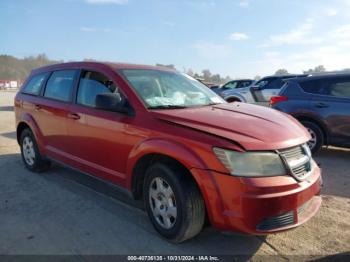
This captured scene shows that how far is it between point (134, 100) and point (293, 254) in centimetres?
219

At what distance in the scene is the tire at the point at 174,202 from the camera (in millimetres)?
3094

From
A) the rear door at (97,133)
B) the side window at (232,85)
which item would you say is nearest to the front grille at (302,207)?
the rear door at (97,133)

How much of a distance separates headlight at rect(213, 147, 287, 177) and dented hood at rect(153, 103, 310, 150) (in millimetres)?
76

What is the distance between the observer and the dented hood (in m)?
2.97

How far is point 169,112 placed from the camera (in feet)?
11.6

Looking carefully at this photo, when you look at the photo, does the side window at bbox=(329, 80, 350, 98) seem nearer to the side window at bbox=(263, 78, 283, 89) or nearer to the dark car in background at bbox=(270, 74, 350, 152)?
the dark car in background at bbox=(270, 74, 350, 152)

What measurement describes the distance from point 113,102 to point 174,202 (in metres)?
1.24

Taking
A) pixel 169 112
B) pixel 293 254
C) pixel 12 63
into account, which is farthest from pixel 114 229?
pixel 12 63

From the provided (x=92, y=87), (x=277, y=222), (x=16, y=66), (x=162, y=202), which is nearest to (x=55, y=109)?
(x=92, y=87)

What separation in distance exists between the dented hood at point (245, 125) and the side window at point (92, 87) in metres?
0.92

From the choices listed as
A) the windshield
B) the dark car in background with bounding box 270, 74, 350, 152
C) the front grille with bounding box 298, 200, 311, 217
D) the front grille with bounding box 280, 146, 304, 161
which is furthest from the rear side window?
the front grille with bounding box 298, 200, 311, 217

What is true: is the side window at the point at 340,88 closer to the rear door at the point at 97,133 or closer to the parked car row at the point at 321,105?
the parked car row at the point at 321,105

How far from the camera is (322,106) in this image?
267 inches

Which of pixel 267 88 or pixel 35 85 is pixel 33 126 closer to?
pixel 35 85
